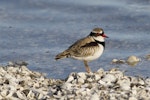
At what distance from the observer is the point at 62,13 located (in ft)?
42.1

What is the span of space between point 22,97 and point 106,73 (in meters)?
1.30

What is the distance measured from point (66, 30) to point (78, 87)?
3.90 m

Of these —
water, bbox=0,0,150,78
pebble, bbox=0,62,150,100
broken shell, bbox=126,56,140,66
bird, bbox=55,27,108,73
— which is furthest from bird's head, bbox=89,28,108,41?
broken shell, bbox=126,56,140,66

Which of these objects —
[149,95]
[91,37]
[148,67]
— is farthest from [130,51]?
[149,95]

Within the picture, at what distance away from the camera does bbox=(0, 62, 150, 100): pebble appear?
7.86 m

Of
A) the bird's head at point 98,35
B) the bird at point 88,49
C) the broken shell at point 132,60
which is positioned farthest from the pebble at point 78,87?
the broken shell at point 132,60

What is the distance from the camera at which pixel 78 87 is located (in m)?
8.13

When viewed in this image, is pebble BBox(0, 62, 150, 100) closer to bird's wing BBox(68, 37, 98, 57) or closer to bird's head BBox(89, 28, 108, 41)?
bird's wing BBox(68, 37, 98, 57)

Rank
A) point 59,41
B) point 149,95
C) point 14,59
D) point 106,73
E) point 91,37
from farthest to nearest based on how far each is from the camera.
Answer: point 59,41 → point 14,59 → point 91,37 → point 106,73 → point 149,95

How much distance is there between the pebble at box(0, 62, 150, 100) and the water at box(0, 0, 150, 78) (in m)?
1.19

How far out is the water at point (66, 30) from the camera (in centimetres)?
1050

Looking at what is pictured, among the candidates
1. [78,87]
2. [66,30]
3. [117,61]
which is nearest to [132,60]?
[117,61]

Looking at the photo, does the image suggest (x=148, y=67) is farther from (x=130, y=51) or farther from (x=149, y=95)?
(x=149, y=95)

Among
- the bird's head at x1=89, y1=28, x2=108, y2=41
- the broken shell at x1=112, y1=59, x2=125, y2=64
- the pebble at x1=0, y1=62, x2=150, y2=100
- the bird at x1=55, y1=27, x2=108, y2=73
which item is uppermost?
the bird's head at x1=89, y1=28, x2=108, y2=41
